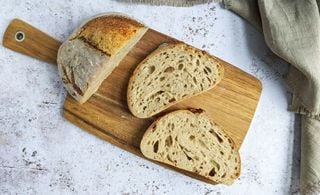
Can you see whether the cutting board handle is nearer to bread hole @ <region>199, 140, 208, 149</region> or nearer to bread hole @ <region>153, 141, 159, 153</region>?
bread hole @ <region>153, 141, 159, 153</region>

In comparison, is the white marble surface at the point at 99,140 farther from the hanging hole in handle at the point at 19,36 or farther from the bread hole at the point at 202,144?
the bread hole at the point at 202,144

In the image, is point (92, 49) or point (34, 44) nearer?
point (92, 49)

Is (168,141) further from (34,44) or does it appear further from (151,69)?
(34,44)

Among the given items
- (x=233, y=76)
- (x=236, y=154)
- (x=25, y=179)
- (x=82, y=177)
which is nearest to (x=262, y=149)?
(x=236, y=154)

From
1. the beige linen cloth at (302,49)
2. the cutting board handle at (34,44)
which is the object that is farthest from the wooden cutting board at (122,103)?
the beige linen cloth at (302,49)

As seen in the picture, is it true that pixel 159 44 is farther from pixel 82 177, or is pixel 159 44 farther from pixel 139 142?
pixel 82 177

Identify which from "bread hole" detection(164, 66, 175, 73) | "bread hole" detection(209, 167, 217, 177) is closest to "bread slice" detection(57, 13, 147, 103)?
"bread hole" detection(164, 66, 175, 73)

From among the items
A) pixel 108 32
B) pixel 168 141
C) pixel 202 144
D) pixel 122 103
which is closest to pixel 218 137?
pixel 202 144

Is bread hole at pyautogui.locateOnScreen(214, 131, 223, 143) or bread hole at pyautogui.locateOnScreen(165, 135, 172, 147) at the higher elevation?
bread hole at pyautogui.locateOnScreen(214, 131, 223, 143)
